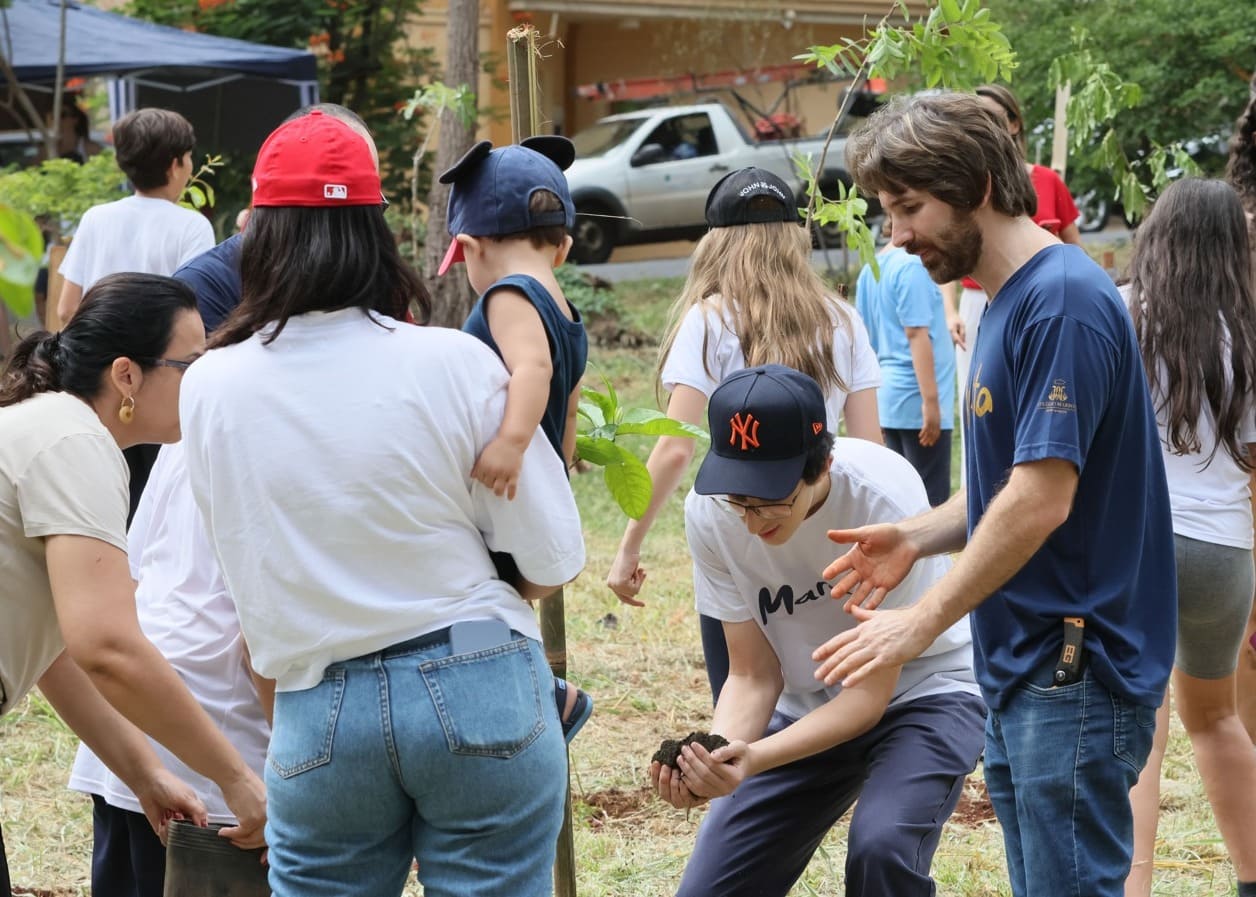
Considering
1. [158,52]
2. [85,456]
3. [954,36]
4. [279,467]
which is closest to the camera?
[279,467]

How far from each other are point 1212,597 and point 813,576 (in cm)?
111

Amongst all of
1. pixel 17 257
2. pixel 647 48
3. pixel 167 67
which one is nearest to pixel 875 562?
pixel 17 257

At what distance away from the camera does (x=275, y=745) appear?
2.18 meters

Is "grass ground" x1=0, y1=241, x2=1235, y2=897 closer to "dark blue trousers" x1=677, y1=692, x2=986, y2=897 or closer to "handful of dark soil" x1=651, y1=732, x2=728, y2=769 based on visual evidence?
"dark blue trousers" x1=677, y1=692, x2=986, y2=897

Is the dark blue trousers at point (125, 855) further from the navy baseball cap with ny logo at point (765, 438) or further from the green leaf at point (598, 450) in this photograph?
the navy baseball cap with ny logo at point (765, 438)

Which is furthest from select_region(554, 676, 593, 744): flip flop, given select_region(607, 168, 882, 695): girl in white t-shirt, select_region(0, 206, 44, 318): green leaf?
select_region(0, 206, 44, 318): green leaf

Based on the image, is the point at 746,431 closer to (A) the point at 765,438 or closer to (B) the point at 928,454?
(A) the point at 765,438

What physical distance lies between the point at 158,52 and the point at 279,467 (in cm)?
1119

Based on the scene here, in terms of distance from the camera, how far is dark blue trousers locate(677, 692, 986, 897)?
112 inches

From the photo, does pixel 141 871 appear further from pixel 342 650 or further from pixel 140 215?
pixel 140 215

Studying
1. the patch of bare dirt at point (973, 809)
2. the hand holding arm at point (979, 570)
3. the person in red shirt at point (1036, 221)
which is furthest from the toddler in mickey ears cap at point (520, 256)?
the person in red shirt at point (1036, 221)

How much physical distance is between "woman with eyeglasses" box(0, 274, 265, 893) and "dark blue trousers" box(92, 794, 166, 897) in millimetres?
190

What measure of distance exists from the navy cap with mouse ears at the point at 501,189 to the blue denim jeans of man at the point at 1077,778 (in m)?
1.20

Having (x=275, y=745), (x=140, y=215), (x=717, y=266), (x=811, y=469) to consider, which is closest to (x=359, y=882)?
(x=275, y=745)
